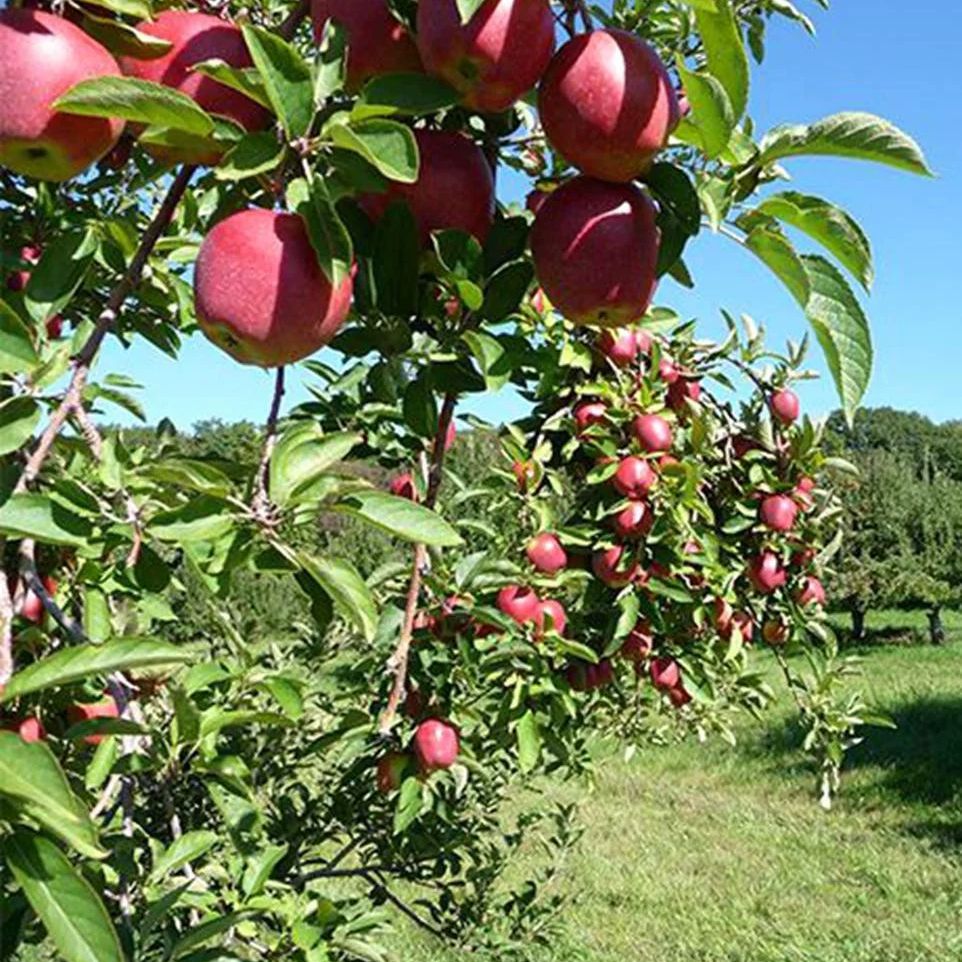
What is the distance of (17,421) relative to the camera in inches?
23.0

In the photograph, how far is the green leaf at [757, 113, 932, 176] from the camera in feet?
1.74

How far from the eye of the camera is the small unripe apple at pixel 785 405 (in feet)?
5.69

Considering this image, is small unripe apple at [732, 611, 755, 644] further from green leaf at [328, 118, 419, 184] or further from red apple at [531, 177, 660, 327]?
green leaf at [328, 118, 419, 184]

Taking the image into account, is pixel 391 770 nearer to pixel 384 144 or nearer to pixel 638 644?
pixel 638 644

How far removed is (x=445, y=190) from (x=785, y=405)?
1.26m

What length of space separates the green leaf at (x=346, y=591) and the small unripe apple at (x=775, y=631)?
1401 millimetres

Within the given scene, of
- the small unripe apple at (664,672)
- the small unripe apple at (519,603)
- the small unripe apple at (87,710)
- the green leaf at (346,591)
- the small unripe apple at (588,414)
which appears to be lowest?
the small unripe apple at (664,672)

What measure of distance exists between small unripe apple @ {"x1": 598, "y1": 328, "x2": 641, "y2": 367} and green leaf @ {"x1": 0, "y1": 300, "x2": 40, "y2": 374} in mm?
1138

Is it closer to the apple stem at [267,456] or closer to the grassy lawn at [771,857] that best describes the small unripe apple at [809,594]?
the apple stem at [267,456]

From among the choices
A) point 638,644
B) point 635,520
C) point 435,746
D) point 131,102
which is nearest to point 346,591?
point 131,102

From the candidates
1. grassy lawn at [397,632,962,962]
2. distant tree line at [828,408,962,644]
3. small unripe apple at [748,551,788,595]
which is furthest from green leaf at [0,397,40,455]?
distant tree line at [828,408,962,644]

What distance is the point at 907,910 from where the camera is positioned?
178 inches

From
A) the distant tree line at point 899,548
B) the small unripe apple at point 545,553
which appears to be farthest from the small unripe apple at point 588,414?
the distant tree line at point 899,548

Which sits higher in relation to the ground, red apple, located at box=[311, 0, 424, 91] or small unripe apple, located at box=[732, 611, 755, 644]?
red apple, located at box=[311, 0, 424, 91]
